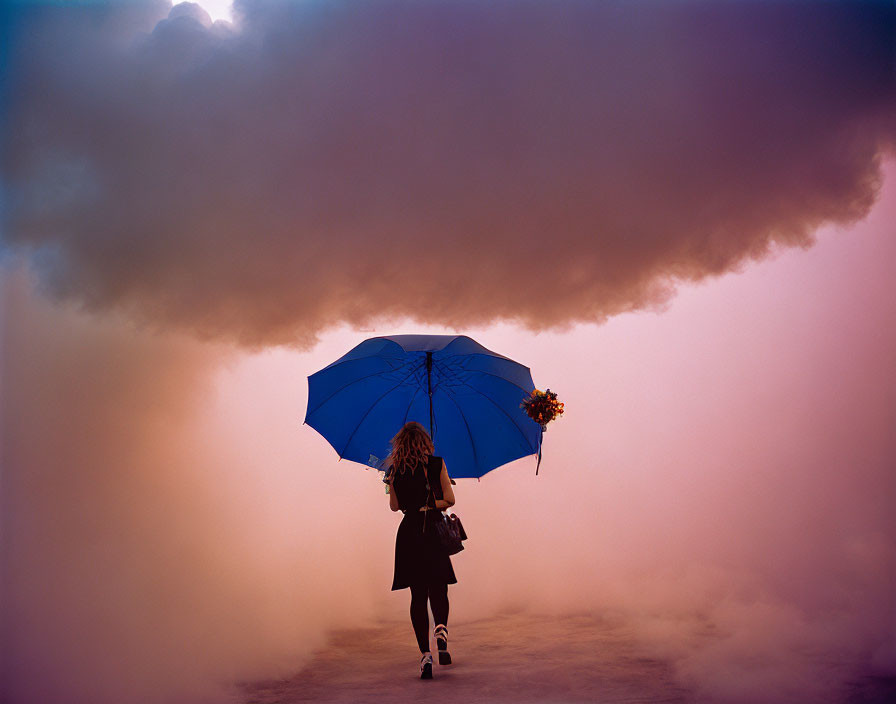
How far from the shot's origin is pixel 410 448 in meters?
5.85

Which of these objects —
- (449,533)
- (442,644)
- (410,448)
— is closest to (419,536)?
(449,533)

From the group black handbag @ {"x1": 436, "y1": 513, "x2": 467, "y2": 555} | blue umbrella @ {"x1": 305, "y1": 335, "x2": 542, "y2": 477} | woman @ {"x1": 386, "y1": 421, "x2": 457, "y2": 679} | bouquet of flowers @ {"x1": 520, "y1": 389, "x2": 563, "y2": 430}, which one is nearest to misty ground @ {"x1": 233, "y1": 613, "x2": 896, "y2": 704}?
woman @ {"x1": 386, "y1": 421, "x2": 457, "y2": 679}

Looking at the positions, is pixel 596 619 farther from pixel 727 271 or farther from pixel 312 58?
pixel 312 58

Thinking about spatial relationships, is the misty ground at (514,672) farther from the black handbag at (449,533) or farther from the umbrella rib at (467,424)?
the umbrella rib at (467,424)

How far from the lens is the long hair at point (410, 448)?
230 inches

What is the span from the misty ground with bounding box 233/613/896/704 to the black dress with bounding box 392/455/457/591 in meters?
0.68

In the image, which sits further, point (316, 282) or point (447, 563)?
point (316, 282)

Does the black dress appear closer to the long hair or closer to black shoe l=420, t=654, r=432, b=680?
the long hair

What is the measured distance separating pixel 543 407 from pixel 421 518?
50.7 inches

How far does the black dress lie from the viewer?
584 cm

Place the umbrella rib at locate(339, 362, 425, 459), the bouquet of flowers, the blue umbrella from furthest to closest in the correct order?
the umbrella rib at locate(339, 362, 425, 459), the blue umbrella, the bouquet of flowers

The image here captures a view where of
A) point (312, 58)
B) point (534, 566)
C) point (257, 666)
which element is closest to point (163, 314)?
point (312, 58)

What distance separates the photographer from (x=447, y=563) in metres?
5.87

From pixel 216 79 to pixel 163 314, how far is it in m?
2.59
